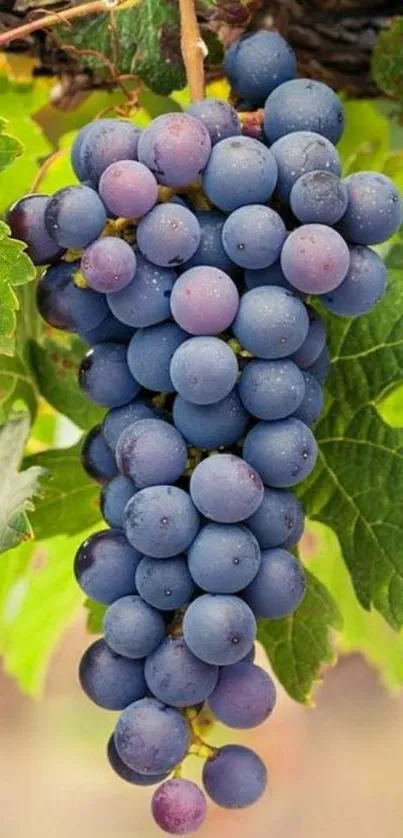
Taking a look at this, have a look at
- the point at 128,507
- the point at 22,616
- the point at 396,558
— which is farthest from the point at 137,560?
the point at 22,616

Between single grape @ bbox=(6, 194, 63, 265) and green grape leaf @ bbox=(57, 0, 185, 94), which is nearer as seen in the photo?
single grape @ bbox=(6, 194, 63, 265)

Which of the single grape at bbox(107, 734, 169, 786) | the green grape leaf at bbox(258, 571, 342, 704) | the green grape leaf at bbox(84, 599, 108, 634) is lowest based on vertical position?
the green grape leaf at bbox(84, 599, 108, 634)

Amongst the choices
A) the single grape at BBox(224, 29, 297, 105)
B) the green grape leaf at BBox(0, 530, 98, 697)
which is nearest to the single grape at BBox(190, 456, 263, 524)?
the single grape at BBox(224, 29, 297, 105)

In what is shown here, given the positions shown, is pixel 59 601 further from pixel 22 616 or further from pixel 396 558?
pixel 396 558

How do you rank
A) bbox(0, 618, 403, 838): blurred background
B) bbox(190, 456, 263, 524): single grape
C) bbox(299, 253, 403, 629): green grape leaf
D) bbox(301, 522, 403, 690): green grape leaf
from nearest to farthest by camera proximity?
1. bbox(190, 456, 263, 524): single grape
2. bbox(299, 253, 403, 629): green grape leaf
3. bbox(301, 522, 403, 690): green grape leaf
4. bbox(0, 618, 403, 838): blurred background

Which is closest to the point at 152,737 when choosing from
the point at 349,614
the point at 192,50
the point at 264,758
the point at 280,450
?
the point at 280,450

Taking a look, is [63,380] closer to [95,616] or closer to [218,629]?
[95,616]

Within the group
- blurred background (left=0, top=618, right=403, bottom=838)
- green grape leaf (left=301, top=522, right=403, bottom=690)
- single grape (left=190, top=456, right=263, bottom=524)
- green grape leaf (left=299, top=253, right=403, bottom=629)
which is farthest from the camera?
blurred background (left=0, top=618, right=403, bottom=838)

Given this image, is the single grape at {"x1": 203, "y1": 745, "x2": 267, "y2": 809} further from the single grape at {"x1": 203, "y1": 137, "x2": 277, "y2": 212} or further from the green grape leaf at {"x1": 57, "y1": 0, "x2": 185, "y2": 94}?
the green grape leaf at {"x1": 57, "y1": 0, "x2": 185, "y2": 94}
